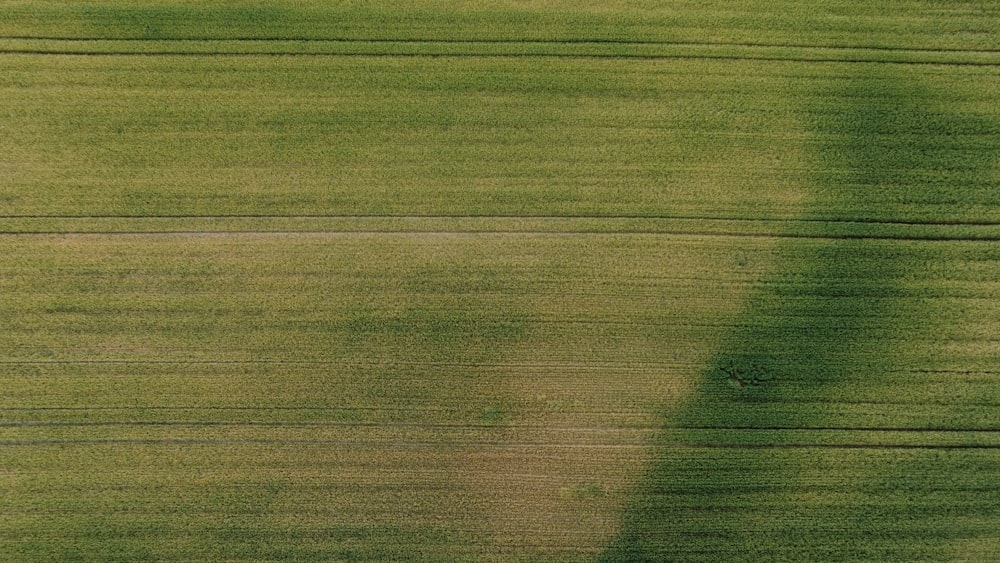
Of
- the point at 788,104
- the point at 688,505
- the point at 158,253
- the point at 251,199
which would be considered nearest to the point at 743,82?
the point at 788,104

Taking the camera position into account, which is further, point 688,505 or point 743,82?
point 743,82

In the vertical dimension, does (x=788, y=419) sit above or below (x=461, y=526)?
above

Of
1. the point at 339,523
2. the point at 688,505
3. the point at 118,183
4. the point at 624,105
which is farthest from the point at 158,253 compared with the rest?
the point at 688,505

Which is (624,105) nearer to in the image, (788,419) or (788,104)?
(788,104)

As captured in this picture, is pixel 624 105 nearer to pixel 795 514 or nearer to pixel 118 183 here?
pixel 795 514

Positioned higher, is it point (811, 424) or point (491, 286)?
point (491, 286)

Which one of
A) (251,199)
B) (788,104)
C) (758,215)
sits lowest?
(758,215)
